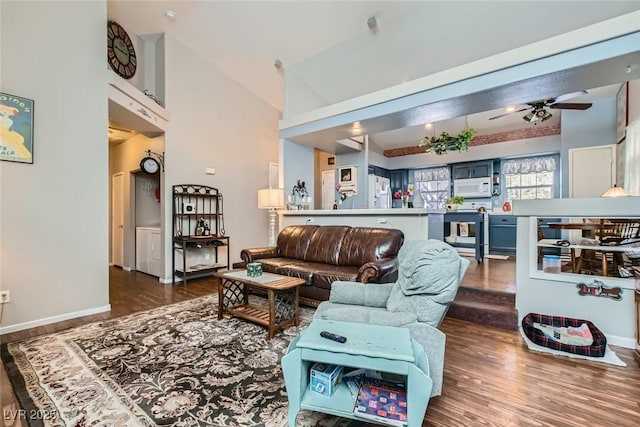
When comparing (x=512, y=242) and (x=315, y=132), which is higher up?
(x=315, y=132)

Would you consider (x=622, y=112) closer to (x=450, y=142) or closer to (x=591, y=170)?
(x=591, y=170)

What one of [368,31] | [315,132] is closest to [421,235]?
[315,132]

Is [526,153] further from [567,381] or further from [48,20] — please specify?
[48,20]

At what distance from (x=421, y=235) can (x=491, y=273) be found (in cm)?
140

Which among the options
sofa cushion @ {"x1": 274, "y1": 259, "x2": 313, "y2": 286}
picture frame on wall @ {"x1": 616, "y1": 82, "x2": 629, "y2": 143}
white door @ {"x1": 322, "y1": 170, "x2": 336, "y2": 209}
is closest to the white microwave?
picture frame on wall @ {"x1": 616, "y1": 82, "x2": 629, "y2": 143}

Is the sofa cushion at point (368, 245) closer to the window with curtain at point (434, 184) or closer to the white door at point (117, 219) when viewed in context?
the window with curtain at point (434, 184)

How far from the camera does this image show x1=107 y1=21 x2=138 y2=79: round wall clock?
4243 mm

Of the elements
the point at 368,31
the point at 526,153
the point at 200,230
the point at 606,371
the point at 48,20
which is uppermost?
the point at 368,31

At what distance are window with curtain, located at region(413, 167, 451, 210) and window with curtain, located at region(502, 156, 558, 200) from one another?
135 cm

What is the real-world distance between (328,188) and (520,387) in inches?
256

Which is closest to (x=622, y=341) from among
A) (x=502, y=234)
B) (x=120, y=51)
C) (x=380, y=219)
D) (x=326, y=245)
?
(x=380, y=219)

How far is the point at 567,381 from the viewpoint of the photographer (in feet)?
6.41

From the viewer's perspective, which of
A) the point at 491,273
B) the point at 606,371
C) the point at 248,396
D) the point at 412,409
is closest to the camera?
the point at 412,409

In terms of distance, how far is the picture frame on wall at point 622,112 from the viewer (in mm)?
4551
